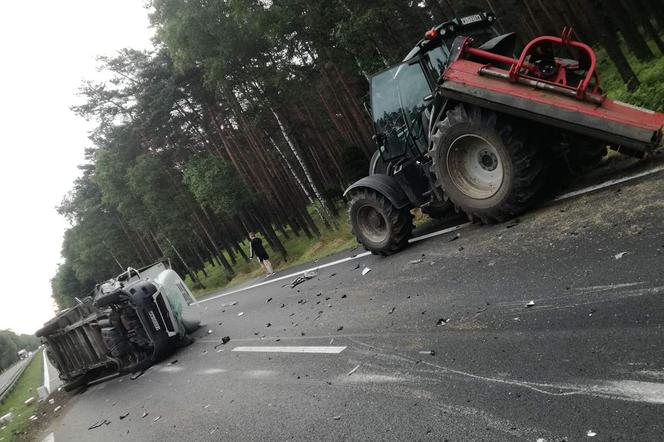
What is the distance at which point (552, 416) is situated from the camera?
2.73 m

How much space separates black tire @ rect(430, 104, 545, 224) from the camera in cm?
580

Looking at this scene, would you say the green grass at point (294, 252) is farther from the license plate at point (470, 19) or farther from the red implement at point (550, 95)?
the red implement at point (550, 95)

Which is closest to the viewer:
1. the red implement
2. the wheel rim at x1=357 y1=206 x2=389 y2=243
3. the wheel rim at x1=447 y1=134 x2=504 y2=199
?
the red implement

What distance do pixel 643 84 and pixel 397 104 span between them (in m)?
8.03

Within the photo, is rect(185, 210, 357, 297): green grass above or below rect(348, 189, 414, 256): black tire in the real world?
below

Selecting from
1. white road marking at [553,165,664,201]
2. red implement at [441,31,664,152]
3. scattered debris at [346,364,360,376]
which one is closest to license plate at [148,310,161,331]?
scattered debris at [346,364,360,376]

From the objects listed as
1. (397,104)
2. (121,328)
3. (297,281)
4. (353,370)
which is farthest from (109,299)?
(397,104)

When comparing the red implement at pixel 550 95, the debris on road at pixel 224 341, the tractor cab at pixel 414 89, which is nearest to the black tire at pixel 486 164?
the red implement at pixel 550 95

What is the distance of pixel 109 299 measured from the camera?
30.2 ft

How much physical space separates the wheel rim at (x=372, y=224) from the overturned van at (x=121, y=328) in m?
4.81

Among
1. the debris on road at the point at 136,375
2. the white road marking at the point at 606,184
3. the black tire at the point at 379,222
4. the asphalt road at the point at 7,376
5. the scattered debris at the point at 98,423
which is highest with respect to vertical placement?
the asphalt road at the point at 7,376

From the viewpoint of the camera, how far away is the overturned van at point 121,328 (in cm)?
930

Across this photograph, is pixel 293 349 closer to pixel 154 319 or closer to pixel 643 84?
pixel 154 319

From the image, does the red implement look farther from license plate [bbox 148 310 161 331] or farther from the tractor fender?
license plate [bbox 148 310 161 331]
